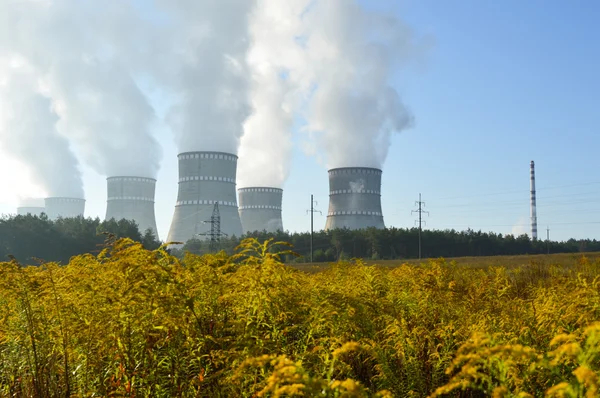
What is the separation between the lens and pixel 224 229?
4162cm

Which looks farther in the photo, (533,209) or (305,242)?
(533,209)

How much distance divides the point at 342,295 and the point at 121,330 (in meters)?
1.44

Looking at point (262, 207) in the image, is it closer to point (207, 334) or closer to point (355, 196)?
point (355, 196)

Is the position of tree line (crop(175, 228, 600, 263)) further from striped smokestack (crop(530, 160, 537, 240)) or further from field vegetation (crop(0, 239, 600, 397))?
field vegetation (crop(0, 239, 600, 397))

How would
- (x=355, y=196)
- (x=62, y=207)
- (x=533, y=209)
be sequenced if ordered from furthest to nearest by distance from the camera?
(x=533, y=209) < (x=62, y=207) < (x=355, y=196)

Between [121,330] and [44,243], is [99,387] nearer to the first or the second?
[121,330]

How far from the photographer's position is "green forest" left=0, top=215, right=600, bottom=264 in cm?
4028

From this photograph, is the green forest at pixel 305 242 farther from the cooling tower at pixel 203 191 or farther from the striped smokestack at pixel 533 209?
the striped smokestack at pixel 533 209

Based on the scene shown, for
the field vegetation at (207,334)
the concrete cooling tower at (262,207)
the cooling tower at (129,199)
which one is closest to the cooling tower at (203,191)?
the concrete cooling tower at (262,207)

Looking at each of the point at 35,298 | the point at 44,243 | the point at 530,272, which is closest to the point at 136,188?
the point at 44,243

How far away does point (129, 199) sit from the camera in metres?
45.8

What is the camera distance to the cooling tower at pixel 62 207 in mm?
59875

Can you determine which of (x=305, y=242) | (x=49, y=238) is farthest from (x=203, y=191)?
(x=305, y=242)

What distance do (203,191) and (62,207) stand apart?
29341 mm
